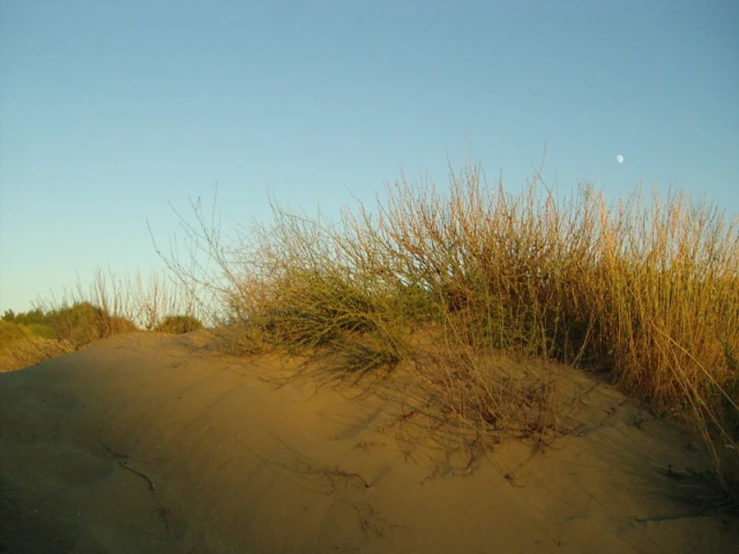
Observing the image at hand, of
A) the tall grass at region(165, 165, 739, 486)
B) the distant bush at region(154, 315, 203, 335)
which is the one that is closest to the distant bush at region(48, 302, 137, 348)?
the distant bush at region(154, 315, 203, 335)

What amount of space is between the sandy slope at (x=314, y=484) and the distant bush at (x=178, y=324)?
4.67 m

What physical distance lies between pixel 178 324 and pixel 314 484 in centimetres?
696

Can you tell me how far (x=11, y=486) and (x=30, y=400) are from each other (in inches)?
78.1

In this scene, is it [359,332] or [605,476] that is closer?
[605,476]

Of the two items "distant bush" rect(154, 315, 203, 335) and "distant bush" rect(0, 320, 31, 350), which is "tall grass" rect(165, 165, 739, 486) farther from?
"distant bush" rect(0, 320, 31, 350)

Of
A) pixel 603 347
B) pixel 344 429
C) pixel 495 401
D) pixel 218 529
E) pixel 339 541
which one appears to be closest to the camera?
pixel 339 541

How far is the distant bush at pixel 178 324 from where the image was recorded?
11.1 metres

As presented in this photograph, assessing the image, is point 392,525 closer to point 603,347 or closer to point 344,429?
point 344,429

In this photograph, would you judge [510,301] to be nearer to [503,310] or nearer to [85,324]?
[503,310]

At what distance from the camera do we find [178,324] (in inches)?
441

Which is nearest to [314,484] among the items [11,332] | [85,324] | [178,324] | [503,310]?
[503,310]

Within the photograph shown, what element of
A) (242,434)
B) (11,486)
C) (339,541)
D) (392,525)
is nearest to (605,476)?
(392,525)

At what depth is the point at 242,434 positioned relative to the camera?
565 centimetres

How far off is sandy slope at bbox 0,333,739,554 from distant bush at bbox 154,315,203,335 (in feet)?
15.3
